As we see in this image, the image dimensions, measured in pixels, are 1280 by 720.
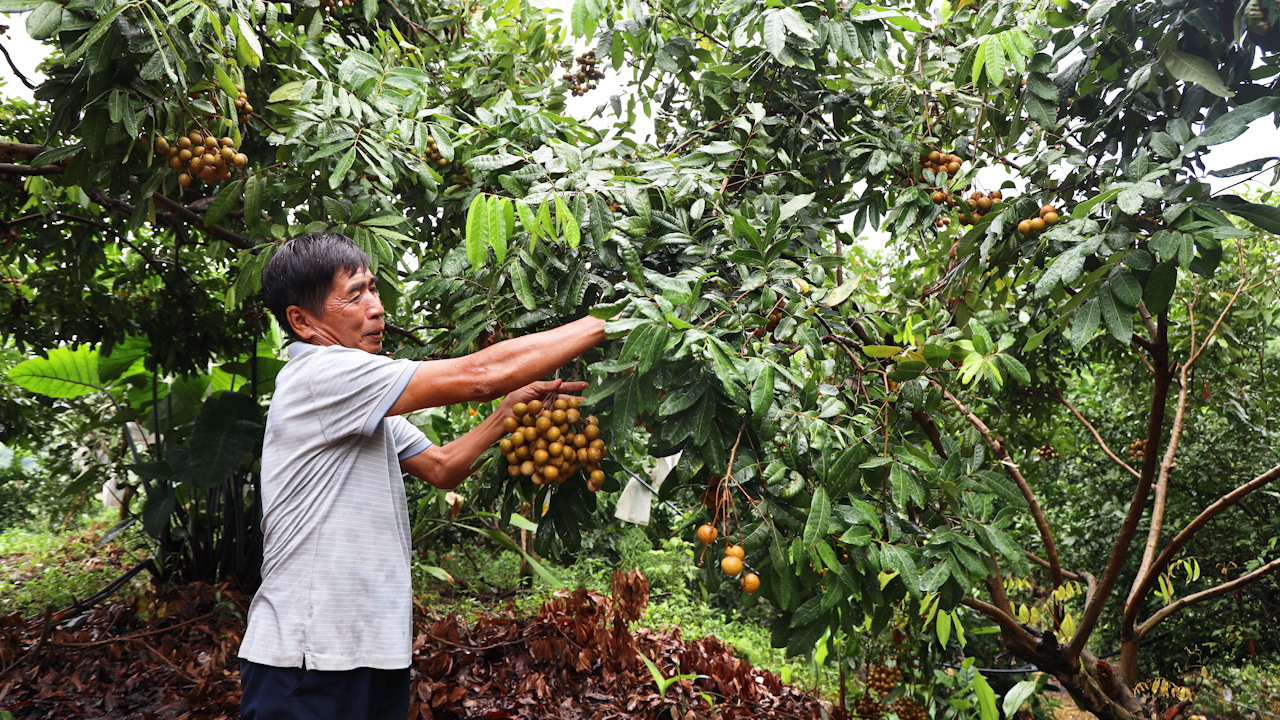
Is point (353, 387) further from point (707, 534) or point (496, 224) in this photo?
point (707, 534)

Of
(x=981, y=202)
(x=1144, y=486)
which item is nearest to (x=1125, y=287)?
(x=981, y=202)

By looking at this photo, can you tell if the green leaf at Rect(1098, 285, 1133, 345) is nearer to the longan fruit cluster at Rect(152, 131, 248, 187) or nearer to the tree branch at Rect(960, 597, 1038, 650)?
the tree branch at Rect(960, 597, 1038, 650)

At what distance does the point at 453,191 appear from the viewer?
6.88ft

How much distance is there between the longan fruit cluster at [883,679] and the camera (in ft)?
11.4

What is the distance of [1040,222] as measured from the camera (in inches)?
71.2

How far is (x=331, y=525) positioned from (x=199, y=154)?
1.20 m

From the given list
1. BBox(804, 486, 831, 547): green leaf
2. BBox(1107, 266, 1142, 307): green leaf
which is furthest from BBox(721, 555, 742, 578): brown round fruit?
BBox(1107, 266, 1142, 307): green leaf

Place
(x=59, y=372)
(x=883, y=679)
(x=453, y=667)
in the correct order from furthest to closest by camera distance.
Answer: (x=59, y=372), (x=883, y=679), (x=453, y=667)

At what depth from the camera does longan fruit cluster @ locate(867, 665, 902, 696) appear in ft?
11.4

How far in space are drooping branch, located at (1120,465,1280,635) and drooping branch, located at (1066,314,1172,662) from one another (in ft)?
0.35

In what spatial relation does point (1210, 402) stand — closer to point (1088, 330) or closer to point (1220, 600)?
point (1220, 600)

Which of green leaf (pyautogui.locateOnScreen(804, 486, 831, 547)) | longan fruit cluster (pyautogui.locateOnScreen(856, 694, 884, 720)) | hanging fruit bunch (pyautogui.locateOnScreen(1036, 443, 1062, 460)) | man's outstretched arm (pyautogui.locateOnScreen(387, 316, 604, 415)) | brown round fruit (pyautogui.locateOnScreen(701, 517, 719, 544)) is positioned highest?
man's outstretched arm (pyautogui.locateOnScreen(387, 316, 604, 415))

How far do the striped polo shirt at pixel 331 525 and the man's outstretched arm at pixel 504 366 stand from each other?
7cm

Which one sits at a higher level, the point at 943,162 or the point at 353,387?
the point at 943,162
